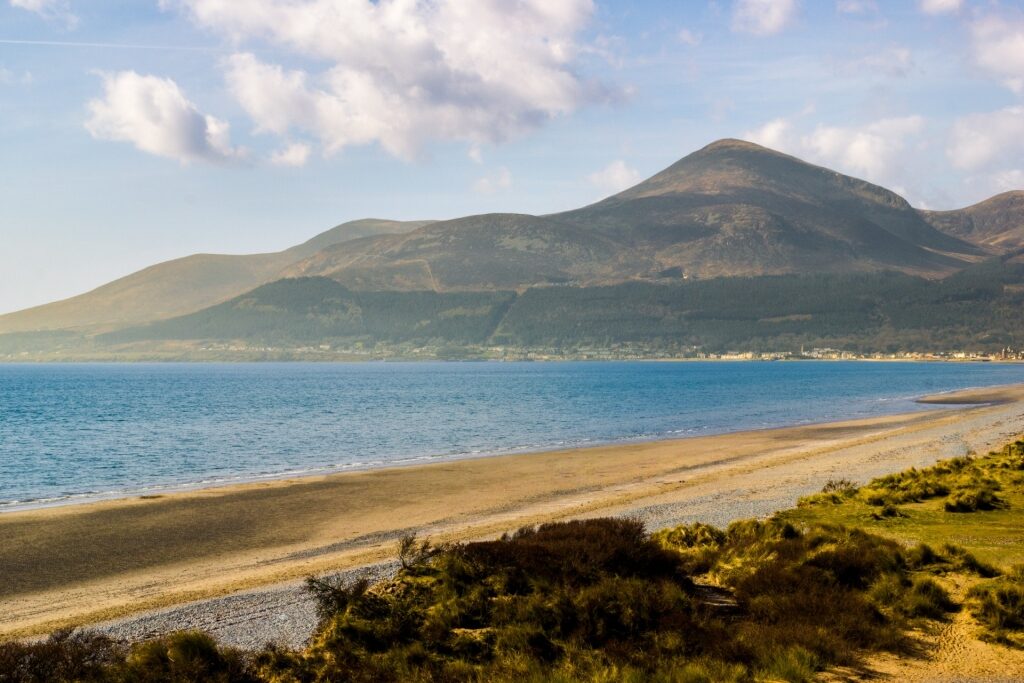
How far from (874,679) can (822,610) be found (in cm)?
196

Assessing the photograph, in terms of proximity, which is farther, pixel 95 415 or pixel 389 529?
pixel 95 415

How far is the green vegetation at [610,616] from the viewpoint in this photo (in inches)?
426

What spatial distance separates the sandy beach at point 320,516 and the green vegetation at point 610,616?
2677 millimetres

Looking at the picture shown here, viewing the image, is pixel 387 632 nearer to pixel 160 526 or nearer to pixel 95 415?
pixel 160 526

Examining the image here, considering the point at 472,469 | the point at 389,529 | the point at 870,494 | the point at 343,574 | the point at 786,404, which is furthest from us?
the point at 786,404

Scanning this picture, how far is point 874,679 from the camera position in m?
10.5

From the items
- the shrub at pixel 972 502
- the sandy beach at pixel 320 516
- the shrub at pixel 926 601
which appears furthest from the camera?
the shrub at pixel 972 502

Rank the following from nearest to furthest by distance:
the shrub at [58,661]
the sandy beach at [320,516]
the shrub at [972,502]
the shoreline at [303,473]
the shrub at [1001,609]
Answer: the shrub at [58,661], the shrub at [1001,609], the sandy beach at [320,516], the shrub at [972,502], the shoreline at [303,473]

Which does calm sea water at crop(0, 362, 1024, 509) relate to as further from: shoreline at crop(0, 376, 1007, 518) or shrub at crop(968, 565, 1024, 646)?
shrub at crop(968, 565, 1024, 646)

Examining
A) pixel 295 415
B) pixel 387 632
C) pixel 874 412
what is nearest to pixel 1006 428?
pixel 874 412

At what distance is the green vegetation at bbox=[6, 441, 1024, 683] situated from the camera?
1081 centimetres

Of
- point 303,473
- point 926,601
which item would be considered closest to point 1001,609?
point 926,601

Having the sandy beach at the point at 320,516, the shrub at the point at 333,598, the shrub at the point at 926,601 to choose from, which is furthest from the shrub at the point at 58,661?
the shrub at the point at 926,601

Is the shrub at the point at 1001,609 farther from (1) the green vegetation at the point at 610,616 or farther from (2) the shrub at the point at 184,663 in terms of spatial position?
(2) the shrub at the point at 184,663
